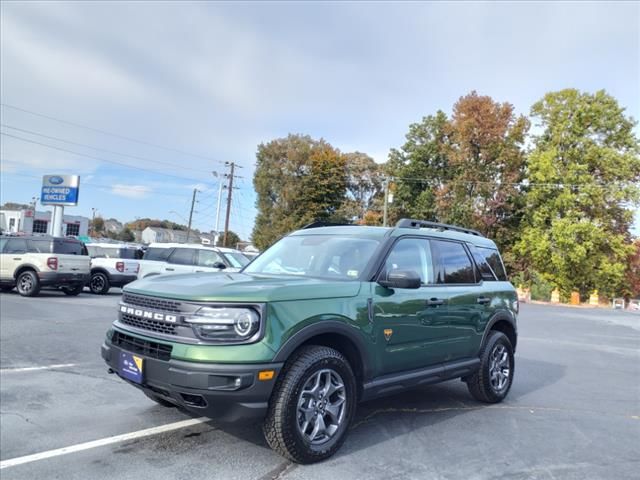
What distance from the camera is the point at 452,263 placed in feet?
17.3

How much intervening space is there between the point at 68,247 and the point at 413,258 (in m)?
13.2

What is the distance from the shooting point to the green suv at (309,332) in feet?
10.9

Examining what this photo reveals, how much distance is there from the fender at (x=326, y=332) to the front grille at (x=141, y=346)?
818 millimetres

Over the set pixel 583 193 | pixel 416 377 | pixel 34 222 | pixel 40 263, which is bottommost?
pixel 416 377

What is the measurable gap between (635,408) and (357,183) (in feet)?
150

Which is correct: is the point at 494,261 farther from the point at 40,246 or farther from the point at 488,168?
the point at 488,168

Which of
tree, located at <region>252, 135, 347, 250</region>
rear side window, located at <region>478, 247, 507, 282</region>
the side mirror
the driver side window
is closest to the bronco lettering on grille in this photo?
the side mirror

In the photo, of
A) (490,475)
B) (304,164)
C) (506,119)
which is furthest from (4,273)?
(304,164)

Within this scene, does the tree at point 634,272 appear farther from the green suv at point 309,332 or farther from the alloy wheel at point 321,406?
the alloy wheel at point 321,406

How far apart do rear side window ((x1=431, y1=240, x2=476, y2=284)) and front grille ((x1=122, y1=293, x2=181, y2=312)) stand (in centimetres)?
267

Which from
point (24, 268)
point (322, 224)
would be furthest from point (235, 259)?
point (322, 224)

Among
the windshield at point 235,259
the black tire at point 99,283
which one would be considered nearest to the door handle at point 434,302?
the windshield at point 235,259

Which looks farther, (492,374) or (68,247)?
(68,247)

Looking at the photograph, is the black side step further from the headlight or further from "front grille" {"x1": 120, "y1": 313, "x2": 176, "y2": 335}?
"front grille" {"x1": 120, "y1": 313, "x2": 176, "y2": 335}
